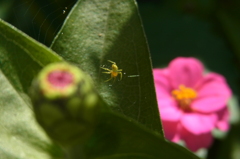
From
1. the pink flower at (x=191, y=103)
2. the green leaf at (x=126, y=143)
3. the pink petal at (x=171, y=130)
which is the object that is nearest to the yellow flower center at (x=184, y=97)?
the pink flower at (x=191, y=103)

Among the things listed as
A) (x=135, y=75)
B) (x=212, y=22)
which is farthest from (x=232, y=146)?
(x=135, y=75)

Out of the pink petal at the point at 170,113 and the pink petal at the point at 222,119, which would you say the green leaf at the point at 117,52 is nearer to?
the pink petal at the point at 170,113

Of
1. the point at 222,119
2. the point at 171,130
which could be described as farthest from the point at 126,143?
the point at 222,119

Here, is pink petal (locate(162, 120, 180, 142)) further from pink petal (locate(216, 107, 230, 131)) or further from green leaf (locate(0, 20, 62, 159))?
green leaf (locate(0, 20, 62, 159))

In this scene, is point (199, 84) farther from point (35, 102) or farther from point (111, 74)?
point (35, 102)

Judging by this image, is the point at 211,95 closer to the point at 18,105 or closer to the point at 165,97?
the point at 165,97

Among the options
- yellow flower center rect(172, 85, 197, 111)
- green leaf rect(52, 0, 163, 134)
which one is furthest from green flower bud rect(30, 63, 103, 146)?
yellow flower center rect(172, 85, 197, 111)
